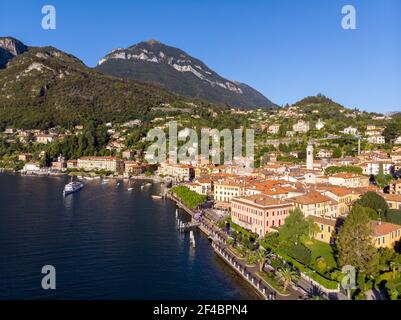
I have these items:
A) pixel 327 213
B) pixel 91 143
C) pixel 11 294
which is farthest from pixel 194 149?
pixel 11 294

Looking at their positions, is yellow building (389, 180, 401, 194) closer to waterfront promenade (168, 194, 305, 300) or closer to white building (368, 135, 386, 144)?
waterfront promenade (168, 194, 305, 300)

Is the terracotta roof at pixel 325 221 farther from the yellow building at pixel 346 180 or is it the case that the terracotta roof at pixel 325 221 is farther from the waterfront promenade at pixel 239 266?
the yellow building at pixel 346 180

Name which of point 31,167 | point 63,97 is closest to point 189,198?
point 31,167

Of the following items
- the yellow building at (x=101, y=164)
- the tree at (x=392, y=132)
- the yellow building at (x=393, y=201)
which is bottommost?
the yellow building at (x=393, y=201)

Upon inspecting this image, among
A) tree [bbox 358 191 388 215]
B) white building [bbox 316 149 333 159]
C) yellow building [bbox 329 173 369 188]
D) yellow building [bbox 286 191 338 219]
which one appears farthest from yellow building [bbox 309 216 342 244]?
white building [bbox 316 149 333 159]

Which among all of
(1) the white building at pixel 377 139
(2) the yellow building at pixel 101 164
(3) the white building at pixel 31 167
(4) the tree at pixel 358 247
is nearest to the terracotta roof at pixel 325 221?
(4) the tree at pixel 358 247
